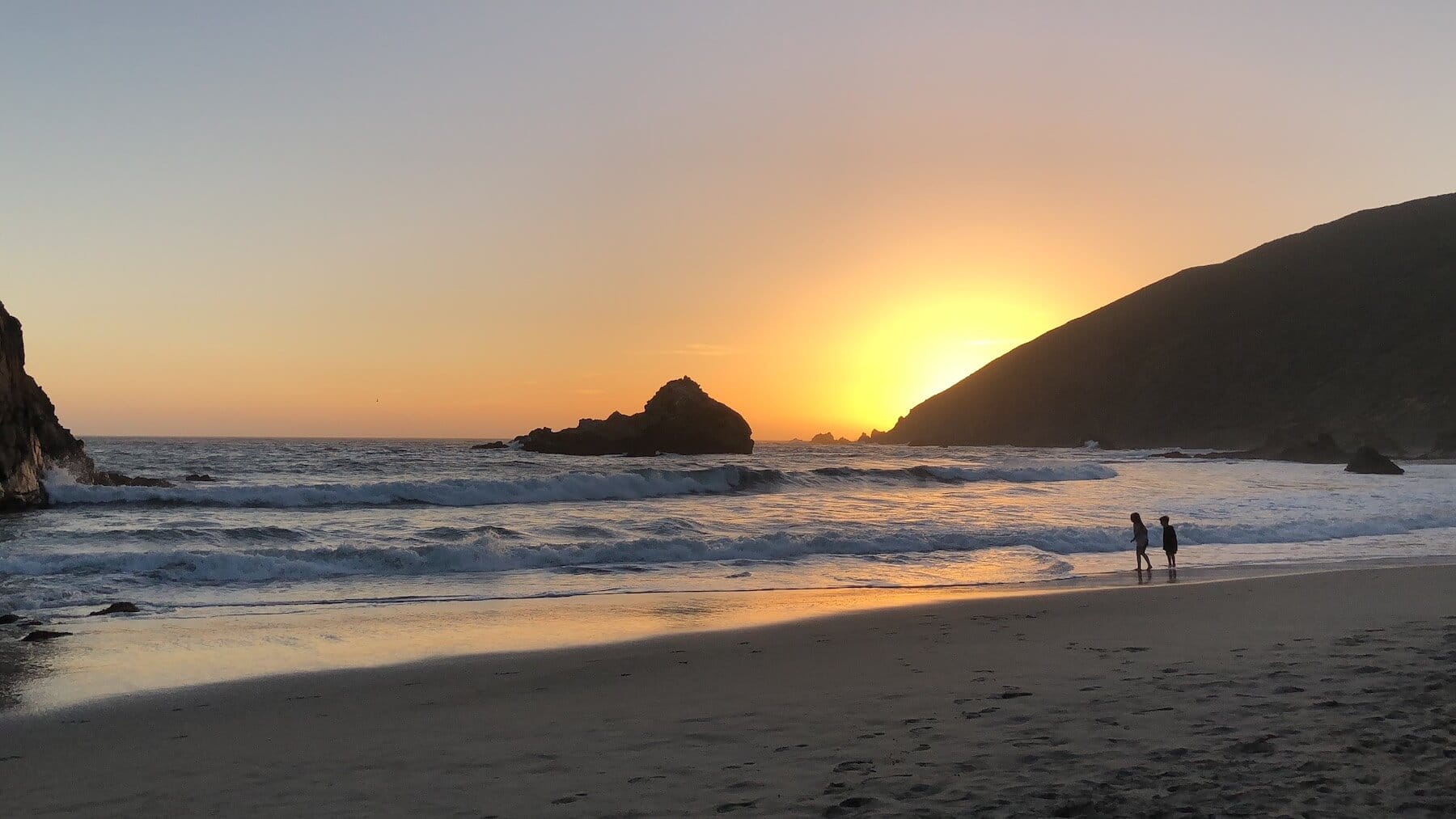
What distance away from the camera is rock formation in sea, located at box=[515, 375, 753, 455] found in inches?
3088

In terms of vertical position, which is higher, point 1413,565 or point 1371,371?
point 1371,371

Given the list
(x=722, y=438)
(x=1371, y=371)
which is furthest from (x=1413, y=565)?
(x=1371, y=371)

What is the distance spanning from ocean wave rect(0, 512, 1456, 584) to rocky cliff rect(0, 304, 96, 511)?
11104 mm

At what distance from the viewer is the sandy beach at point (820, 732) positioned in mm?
4562

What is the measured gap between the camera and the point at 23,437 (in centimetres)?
2719

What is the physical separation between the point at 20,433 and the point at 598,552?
1895 cm

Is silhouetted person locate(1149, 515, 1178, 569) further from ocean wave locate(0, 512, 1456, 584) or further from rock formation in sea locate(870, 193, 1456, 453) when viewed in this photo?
rock formation in sea locate(870, 193, 1456, 453)

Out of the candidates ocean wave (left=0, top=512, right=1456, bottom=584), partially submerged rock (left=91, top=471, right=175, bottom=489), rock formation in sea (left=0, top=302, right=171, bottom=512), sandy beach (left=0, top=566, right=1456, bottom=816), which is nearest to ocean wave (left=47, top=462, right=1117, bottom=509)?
rock formation in sea (left=0, top=302, right=171, bottom=512)

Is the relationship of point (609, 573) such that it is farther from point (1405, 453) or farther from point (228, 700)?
point (1405, 453)

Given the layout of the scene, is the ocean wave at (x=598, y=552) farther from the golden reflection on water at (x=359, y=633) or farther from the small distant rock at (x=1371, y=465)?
the small distant rock at (x=1371, y=465)

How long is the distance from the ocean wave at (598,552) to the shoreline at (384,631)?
343 cm

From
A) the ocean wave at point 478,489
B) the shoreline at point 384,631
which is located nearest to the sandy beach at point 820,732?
the shoreline at point 384,631

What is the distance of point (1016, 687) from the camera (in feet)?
23.2

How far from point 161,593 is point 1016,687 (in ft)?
40.9
